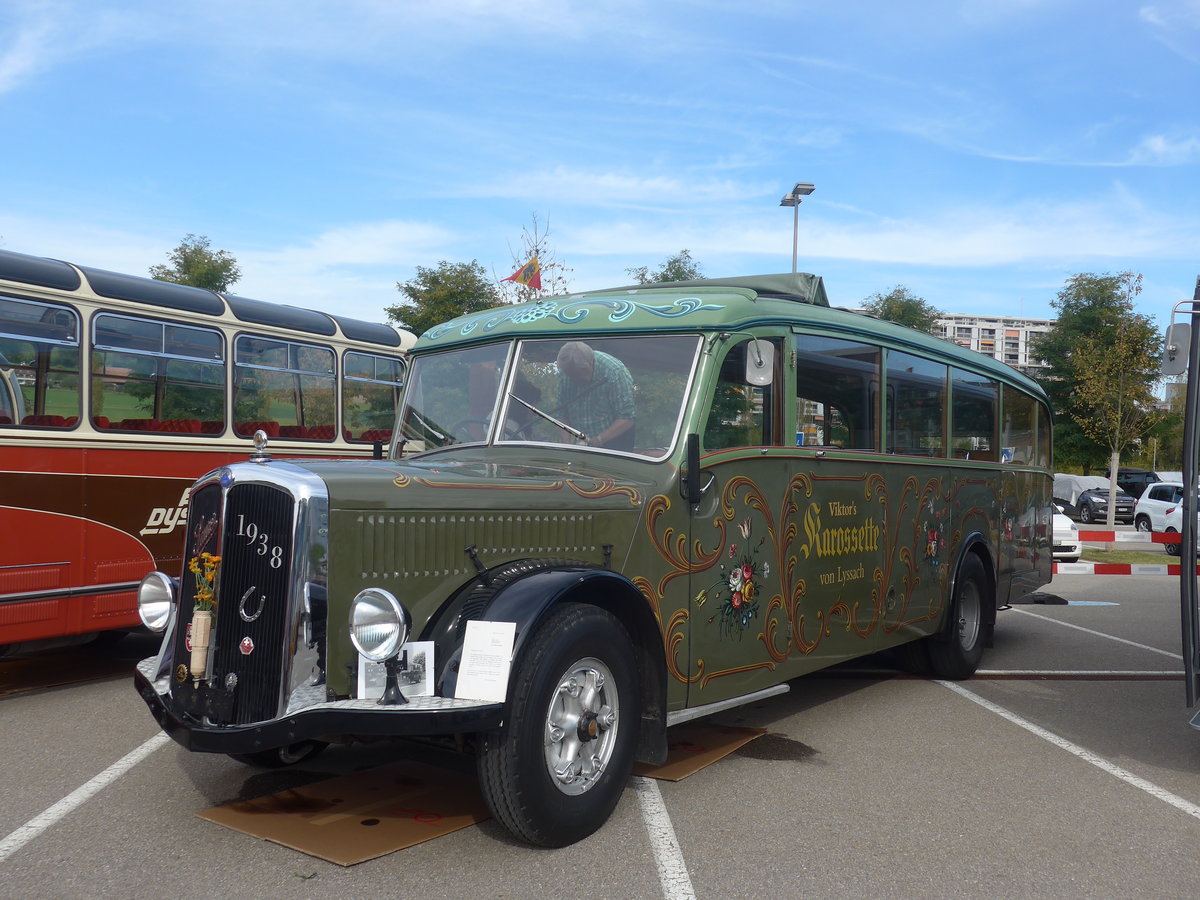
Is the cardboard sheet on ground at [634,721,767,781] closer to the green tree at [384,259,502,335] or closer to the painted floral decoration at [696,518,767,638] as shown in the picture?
the painted floral decoration at [696,518,767,638]

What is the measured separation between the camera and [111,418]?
7633 millimetres

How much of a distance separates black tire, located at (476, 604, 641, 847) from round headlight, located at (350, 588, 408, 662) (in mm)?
483

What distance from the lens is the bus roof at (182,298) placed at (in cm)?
724

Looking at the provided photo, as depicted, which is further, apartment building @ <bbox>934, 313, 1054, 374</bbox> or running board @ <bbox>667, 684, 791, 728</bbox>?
apartment building @ <bbox>934, 313, 1054, 374</bbox>

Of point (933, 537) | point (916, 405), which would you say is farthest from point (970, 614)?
point (916, 405)

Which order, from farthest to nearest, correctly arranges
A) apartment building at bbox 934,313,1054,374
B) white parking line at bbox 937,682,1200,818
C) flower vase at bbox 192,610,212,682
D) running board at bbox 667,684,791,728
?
apartment building at bbox 934,313,1054,374
white parking line at bbox 937,682,1200,818
running board at bbox 667,684,791,728
flower vase at bbox 192,610,212,682

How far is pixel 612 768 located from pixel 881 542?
2.89 metres

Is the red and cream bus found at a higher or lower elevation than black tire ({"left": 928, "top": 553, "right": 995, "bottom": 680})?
higher

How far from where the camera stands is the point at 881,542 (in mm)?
6492

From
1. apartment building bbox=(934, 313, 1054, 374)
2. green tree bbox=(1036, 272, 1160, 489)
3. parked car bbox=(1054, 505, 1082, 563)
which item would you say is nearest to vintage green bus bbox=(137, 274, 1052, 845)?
parked car bbox=(1054, 505, 1082, 563)

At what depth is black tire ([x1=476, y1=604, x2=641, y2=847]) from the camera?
3.82 meters

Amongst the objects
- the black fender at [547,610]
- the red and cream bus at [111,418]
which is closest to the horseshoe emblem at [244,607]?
the black fender at [547,610]

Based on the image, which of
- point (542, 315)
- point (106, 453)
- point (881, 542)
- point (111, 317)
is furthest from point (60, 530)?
point (881, 542)

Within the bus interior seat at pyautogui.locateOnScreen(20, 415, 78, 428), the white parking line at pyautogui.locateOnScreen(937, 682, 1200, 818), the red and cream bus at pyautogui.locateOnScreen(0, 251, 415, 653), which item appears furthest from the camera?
the bus interior seat at pyautogui.locateOnScreen(20, 415, 78, 428)
